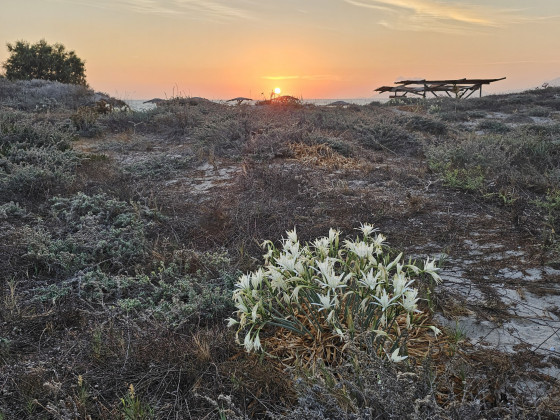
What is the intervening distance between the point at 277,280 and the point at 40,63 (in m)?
29.2

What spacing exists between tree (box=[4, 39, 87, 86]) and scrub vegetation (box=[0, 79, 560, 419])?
2081 centimetres

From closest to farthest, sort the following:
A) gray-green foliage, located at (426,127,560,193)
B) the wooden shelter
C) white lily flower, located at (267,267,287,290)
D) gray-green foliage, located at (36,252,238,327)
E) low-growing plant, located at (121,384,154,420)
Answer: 1. low-growing plant, located at (121,384,154,420)
2. white lily flower, located at (267,267,287,290)
3. gray-green foliage, located at (36,252,238,327)
4. gray-green foliage, located at (426,127,560,193)
5. the wooden shelter

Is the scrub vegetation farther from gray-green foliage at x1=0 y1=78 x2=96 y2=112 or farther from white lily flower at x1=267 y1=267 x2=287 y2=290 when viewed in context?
gray-green foliage at x1=0 y1=78 x2=96 y2=112

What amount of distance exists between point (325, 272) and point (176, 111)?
1055 centimetres

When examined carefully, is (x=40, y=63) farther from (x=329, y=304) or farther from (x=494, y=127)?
(x=329, y=304)

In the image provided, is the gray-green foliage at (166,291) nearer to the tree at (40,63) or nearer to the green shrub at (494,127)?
the green shrub at (494,127)

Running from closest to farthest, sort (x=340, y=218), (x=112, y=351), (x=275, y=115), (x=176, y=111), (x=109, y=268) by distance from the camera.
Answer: (x=112, y=351), (x=109, y=268), (x=340, y=218), (x=275, y=115), (x=176, y=111)

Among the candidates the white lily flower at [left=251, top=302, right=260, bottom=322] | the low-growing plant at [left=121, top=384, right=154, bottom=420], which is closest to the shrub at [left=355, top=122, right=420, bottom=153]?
the white lily flower at [left=251, top=302, right=260, bottom=322]

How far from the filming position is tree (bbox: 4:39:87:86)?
82.2ft

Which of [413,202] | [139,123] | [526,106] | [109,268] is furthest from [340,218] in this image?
[526,106]

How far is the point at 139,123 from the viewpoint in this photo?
1086cm

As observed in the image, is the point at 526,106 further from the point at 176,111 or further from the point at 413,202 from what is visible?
the point at 413,202

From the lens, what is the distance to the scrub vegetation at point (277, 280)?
6.78 ft

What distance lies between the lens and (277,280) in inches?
92.7
